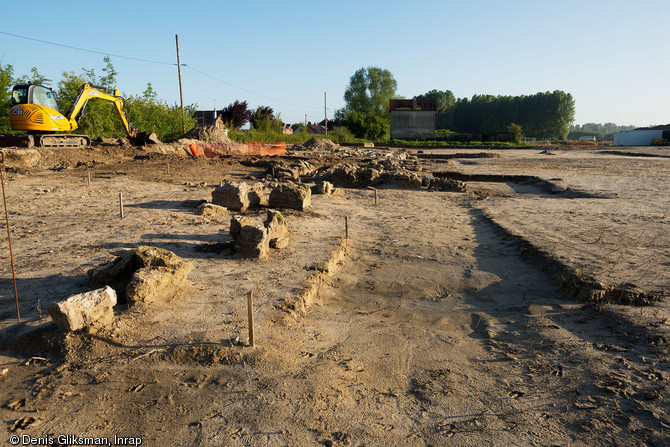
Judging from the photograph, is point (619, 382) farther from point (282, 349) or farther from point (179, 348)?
point (179, 348)

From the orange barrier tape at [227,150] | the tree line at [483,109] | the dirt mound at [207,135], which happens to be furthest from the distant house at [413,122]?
the dirt mound at [207,135]

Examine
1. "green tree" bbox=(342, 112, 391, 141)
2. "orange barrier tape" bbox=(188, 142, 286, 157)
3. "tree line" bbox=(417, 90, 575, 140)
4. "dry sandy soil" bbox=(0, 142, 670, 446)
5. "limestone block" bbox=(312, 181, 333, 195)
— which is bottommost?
"dry sandy soil" bbox=(0, 142, 670, 446)

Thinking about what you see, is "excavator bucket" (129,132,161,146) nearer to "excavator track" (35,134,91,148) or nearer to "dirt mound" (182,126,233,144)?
"excavator track" (35,134,91,148)

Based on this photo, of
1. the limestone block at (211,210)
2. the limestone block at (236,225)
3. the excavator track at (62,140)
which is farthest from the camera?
the excavator track at (62,140)

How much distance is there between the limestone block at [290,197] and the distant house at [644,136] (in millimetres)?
63086

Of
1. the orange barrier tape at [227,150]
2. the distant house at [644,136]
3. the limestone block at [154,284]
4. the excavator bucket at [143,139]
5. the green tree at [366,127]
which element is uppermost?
the green tree at [366,127]

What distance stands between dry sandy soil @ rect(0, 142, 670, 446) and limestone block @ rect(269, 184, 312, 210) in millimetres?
923

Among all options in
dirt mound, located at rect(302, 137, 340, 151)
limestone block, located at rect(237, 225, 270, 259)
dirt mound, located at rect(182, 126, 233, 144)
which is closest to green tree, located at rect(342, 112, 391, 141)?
dirt mound, located at rect(302, 137, 340, 151)

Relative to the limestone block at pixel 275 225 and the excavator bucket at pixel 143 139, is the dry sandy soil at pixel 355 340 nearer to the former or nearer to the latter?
the limestone block at pixel 275 225

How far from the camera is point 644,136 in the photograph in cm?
5741

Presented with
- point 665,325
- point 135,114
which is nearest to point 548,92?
point 135,114

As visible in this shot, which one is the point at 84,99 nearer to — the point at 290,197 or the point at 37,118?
the point at 37,118

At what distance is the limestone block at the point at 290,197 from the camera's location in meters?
8.70

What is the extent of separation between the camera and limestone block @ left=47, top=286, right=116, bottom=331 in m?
3.30
